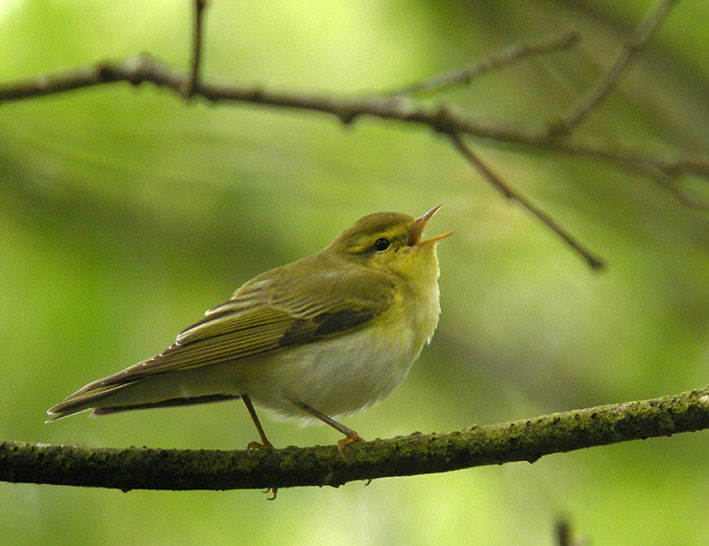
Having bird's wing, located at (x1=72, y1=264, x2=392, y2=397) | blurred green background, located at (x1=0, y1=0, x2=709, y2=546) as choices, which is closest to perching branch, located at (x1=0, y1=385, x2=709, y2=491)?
bird's wing, located at (x1=72, y1=264, x2=392, y2=397)

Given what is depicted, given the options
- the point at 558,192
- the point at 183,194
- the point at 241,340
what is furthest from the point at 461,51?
the point at 241,340

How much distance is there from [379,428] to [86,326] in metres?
2.58

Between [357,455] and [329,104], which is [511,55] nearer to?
[329,104]

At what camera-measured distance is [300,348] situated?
174 inches

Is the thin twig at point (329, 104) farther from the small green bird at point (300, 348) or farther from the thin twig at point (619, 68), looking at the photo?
the small green bird at point (300, 348)

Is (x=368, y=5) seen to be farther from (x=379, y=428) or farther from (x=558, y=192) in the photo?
(x=379, y=428)

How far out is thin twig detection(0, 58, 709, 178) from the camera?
4273 millimetres

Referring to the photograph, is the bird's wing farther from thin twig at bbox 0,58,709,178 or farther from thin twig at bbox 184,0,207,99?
thin twig at bbox 184,0,207,99

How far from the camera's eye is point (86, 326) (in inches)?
241

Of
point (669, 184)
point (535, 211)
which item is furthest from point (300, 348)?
point (669, 184)

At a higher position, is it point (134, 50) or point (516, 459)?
point (516, 459)

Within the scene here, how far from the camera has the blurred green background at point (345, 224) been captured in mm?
6176

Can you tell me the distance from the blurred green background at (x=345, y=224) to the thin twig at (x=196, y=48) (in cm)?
158

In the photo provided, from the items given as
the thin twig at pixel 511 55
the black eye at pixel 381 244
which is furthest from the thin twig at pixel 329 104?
the black eye at pixel 381 244
